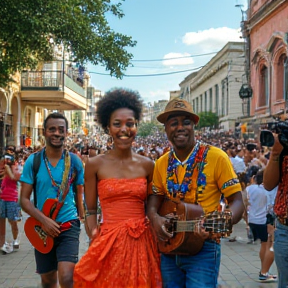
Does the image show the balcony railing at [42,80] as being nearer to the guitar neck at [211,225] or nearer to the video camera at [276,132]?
the video camera at [276,132]

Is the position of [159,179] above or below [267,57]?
below

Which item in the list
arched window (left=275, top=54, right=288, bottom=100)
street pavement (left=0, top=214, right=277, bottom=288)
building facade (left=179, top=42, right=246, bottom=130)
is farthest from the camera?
building facade (left=179, top=42, right=246, bottom=130)

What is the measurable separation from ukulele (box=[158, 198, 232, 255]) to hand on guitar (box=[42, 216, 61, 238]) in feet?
4.16

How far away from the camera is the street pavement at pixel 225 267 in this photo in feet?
19.6

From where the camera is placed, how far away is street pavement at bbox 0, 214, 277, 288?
598 centimetres

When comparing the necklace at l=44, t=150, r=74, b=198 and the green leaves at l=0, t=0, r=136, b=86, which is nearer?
the necklace at l=44, t=150, r=74, b=198

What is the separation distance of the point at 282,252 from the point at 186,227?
32.8 inches

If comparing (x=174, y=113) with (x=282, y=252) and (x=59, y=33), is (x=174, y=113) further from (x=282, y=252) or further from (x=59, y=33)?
(x=59, y=33)

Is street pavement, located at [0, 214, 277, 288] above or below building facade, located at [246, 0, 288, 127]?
below

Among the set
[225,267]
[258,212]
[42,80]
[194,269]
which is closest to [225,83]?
[42,80]

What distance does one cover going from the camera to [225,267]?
675cm

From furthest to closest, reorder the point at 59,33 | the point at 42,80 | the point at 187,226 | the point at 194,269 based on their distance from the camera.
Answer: the point at 42,80 < the point at 59,33 < the point at 194,269 < the point at 187,226

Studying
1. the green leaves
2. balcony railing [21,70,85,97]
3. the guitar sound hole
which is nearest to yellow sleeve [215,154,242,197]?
the guitar sound hole

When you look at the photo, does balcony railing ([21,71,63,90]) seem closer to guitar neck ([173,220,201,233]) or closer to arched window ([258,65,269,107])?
arched window ([258,65,269,107])
